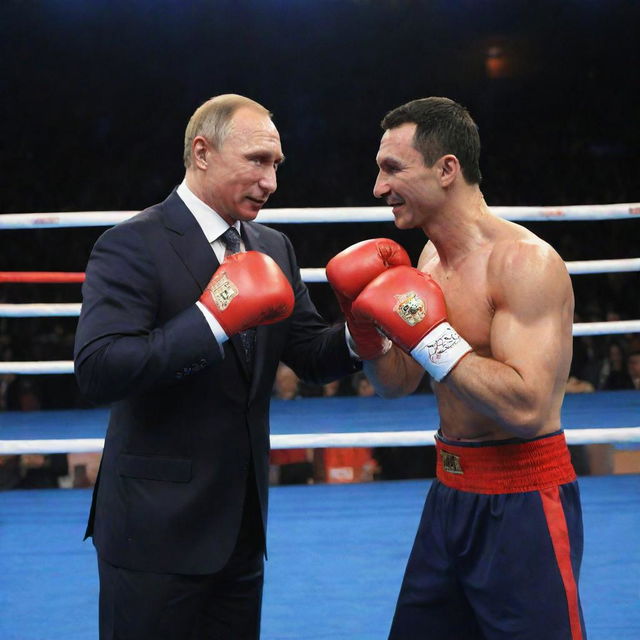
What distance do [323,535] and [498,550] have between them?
4.46 feet

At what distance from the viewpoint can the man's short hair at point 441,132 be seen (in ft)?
5.71

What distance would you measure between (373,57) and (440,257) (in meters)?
7.26

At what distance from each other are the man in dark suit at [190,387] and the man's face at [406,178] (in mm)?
233

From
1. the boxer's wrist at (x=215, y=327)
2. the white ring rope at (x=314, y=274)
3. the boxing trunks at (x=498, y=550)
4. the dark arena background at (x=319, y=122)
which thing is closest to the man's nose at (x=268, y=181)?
the boxer's wrist at (x=215, y=327)

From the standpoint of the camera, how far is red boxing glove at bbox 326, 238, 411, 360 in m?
1.81

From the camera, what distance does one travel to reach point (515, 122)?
330 inches

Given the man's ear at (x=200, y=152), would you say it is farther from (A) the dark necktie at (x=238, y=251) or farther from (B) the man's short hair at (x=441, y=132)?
(B) the man's short hair at (x=441, y=132)

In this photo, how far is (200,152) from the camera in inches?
69.4

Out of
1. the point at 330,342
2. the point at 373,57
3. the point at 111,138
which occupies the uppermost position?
the point at 373,57

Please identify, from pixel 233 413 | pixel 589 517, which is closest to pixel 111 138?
pixel 589 517

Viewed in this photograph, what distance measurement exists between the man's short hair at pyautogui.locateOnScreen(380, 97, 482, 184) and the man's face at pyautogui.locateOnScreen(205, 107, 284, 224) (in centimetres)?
28

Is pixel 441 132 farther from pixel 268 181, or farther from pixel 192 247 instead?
pixel 192 247

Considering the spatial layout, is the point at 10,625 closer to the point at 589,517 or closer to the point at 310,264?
the point at 589,517

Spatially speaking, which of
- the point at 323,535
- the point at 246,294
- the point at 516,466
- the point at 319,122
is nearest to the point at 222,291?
the point at 246,294
